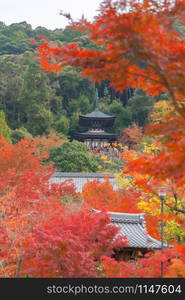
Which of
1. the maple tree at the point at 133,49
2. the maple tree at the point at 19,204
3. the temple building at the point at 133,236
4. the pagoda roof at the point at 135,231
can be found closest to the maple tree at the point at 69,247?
the maple tree at the point at 19,204

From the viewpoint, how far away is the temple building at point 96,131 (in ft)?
131

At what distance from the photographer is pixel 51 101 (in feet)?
144

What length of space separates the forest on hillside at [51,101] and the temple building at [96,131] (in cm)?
164

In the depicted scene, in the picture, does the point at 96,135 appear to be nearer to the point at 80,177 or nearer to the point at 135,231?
the point at 80,177

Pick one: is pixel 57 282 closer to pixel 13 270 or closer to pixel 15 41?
pixel 13 270

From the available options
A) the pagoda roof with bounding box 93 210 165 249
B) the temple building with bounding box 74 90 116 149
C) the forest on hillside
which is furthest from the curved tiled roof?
the pagoda roof with bounding box 93 210 165 249

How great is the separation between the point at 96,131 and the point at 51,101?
19.8 ft

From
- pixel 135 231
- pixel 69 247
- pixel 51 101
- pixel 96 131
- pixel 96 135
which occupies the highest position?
pixel 69 247

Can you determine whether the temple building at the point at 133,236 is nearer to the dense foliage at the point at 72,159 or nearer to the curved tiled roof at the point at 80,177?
the curved tiled roof at the point at 80,177

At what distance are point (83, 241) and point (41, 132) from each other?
29836 mm

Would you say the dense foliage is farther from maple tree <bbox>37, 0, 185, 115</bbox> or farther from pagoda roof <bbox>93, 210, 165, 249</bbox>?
maple tree <bbox>37, 0, 185, 115</bbox>

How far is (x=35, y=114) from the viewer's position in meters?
38.5

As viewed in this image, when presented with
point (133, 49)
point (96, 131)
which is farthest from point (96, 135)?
point (133, 49)

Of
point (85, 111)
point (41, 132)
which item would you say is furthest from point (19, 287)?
point (85, 111)
